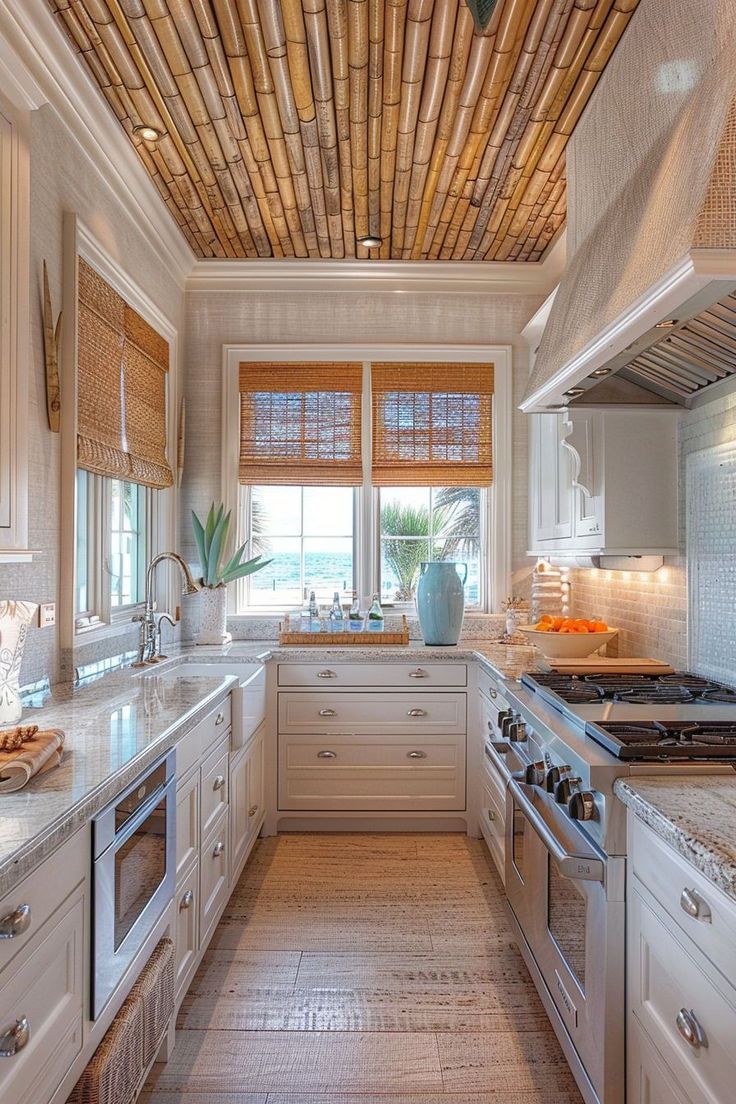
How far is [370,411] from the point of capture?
13.4 ft

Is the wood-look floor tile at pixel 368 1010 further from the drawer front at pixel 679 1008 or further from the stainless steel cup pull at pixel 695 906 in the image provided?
the stainless steel cup pull at pixel 695 906

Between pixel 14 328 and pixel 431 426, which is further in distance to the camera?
pixel 431 426

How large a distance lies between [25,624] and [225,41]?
1.84m

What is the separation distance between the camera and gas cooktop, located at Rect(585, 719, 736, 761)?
1.57 metres

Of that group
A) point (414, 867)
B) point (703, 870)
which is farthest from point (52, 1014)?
point (414, 867)

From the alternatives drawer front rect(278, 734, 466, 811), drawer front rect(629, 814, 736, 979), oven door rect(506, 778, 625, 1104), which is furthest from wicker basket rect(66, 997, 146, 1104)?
drawer front rect(278, 734, 466, 811)

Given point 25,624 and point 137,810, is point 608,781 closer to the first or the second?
point 137,810

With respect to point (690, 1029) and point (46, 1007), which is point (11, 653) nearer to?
point (46, 1007)

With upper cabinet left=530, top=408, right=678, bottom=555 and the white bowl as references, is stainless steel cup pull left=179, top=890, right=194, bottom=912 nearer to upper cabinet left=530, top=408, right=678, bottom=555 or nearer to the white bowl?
the white bowl

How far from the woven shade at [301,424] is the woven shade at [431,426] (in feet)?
0.46

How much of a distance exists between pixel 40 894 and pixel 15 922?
0.33 ft

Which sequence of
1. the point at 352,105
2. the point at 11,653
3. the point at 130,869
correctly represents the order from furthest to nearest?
the point at 352,105
the point at 11,653
the point at 130,869

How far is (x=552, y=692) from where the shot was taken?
2.27m

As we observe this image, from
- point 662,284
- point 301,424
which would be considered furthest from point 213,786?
point 301,424
